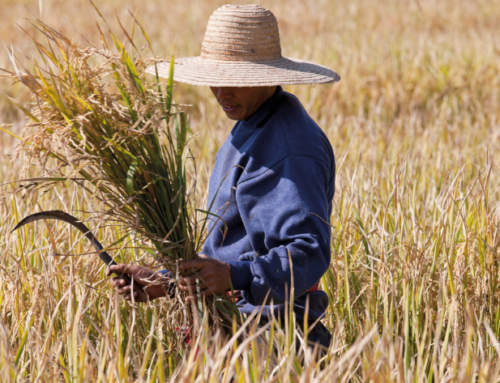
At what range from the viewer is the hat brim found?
1260 mm

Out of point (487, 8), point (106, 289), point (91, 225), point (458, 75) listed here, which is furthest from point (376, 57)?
point (487, 8)

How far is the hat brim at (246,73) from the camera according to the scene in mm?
1260

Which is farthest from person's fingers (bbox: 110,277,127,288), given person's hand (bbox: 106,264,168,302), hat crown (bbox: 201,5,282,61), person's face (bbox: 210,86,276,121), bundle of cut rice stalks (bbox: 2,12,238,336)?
hat crown (bbox: 201,5,282,61)

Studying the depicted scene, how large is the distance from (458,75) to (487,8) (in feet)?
16.0

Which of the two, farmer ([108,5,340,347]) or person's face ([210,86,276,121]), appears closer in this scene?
farmer ([108,5,340,347])

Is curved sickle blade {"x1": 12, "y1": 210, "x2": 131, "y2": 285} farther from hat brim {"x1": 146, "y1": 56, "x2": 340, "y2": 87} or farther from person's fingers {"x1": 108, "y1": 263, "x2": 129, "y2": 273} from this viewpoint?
hat brim {"x1": 146, "y1": 56, "x2": 340, "y2": 87}

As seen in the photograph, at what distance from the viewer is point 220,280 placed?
4.02ft

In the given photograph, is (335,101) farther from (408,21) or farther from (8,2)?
(8,2)

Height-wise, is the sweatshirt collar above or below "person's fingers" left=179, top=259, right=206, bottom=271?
above

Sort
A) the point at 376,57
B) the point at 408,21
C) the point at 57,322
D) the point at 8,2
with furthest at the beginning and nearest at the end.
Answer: the point at 8,2 → the point at 408,21 → the point at 376,57 → the point at 57,322

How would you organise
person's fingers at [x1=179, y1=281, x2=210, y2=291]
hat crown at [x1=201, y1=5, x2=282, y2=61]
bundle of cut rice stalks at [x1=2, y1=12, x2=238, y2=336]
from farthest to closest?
hat crown at [x1=201, y1=5, x2=282, y2=61] < person's fingers at [x1=179, y1=281, x2=210, y2=291] < bundle of cut rice stalks at [x1=2, y1=12, x2=238, y2=336]

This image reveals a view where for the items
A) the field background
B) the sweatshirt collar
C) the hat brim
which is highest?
the hat brim

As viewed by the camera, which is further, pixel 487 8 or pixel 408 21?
pixel 487 8

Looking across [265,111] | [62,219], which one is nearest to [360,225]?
[265,111]
